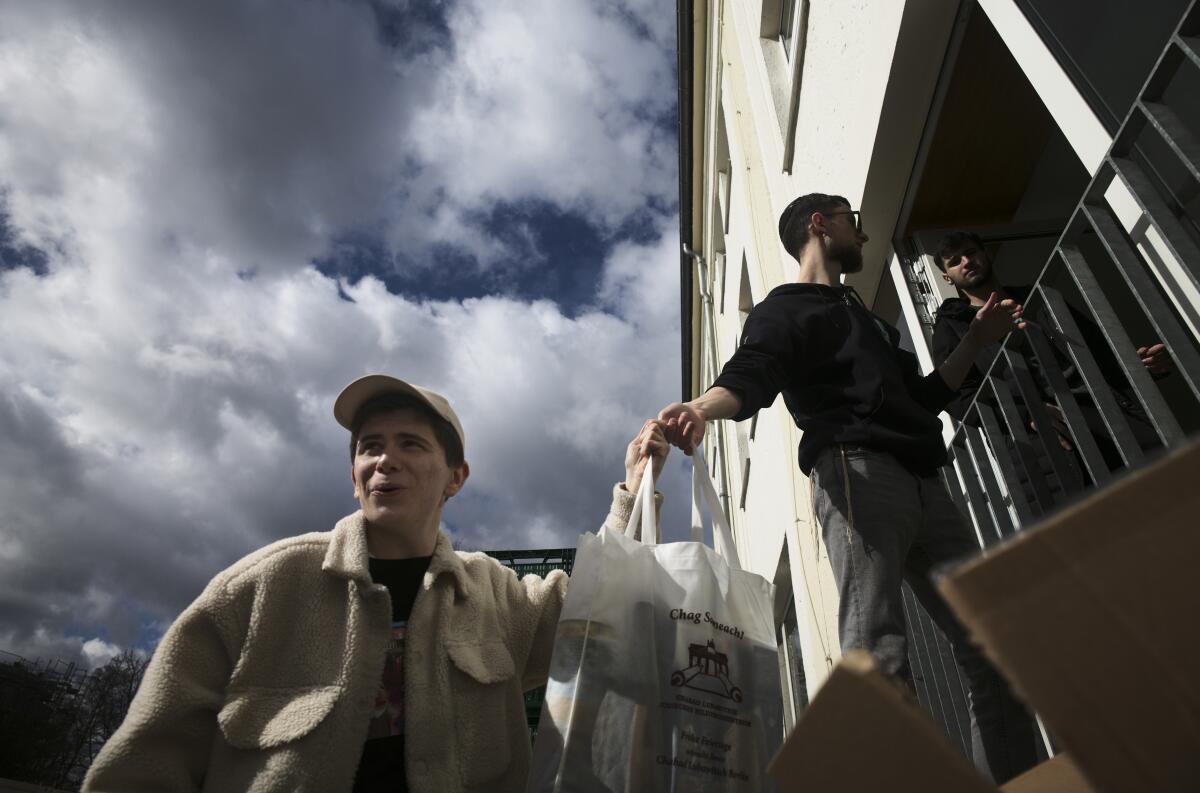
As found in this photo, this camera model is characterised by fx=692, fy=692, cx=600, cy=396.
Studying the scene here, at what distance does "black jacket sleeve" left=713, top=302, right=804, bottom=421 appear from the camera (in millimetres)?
1872

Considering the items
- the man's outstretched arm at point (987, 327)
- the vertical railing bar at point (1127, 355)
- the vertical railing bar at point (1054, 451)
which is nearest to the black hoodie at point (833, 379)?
the man's outstretched arm at point (987, 327)

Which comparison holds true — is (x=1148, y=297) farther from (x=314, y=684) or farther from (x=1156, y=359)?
(x=314, y=684)

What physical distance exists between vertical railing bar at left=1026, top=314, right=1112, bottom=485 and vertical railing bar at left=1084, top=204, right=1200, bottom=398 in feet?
0.90

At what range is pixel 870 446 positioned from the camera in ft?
6.27

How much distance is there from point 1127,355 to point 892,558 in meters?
0.80

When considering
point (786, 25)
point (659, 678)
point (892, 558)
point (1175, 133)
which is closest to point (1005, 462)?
point (892, 558)

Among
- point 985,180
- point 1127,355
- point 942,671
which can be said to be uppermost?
point 985,180

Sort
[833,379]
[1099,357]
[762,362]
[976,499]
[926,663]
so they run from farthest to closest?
[926,663] < [976,499] < [1099,357] < [833,379] < [762,362]

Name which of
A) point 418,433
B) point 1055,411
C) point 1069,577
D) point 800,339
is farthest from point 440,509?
point 1055,411

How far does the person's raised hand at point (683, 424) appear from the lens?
5.96 ft

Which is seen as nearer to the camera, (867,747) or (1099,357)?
(867,747)

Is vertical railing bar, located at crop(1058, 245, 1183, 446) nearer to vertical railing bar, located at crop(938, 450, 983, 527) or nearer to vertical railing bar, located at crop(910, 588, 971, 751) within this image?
vertical railing bar, located at crop(938, 450, 983, 527)

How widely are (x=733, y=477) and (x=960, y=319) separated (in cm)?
786

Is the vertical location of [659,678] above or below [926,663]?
below
